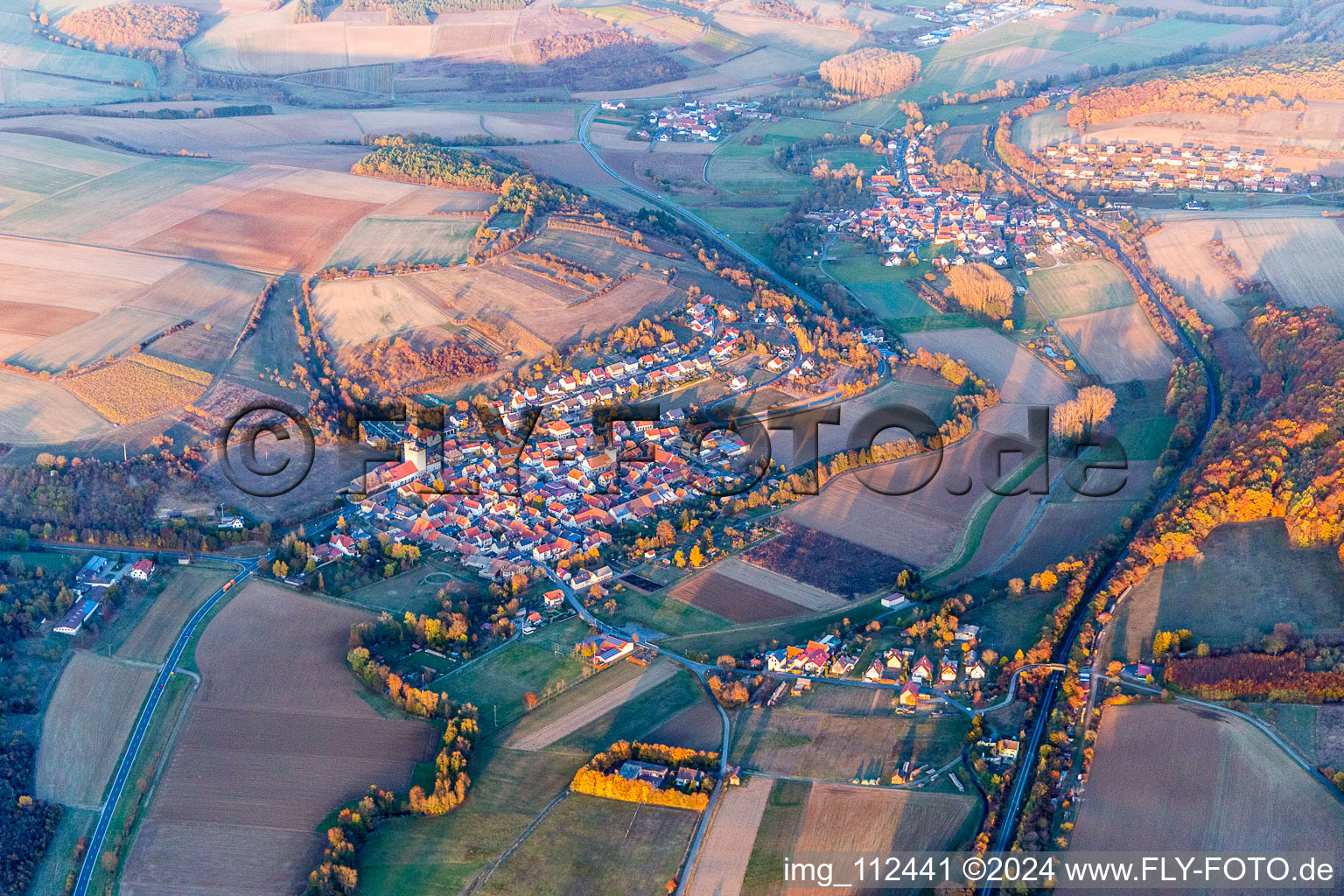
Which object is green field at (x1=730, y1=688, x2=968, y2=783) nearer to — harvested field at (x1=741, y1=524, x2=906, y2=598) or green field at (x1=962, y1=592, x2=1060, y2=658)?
green field at (x1=962, y1=592, x2=1060, y2=658)

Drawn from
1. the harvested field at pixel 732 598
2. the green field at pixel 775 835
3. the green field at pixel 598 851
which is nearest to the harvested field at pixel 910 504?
the harvested field at pixel 732 598

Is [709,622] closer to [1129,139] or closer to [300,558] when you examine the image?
[300,558]

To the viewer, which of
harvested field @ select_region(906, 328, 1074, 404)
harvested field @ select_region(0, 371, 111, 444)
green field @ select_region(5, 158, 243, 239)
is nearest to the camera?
harvested field @ select_region(0, 371, 111, 444)

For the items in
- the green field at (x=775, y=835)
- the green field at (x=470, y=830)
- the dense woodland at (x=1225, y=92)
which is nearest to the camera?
the green field at (x=775, y=835)

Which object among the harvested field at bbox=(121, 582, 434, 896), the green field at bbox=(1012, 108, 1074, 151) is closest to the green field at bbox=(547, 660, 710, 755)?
the harvested field at bbox=(121, 582, 434, 896)

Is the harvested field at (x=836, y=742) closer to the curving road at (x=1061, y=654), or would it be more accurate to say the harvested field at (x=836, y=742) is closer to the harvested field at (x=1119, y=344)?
the curving road at (x=1061, y=654)

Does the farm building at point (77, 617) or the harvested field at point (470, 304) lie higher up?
Answer: the harvested field at point (470, 304)

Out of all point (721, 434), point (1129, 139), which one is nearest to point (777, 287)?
point (721, 434)

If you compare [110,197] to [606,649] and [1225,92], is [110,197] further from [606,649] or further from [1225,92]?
[1225,92]
